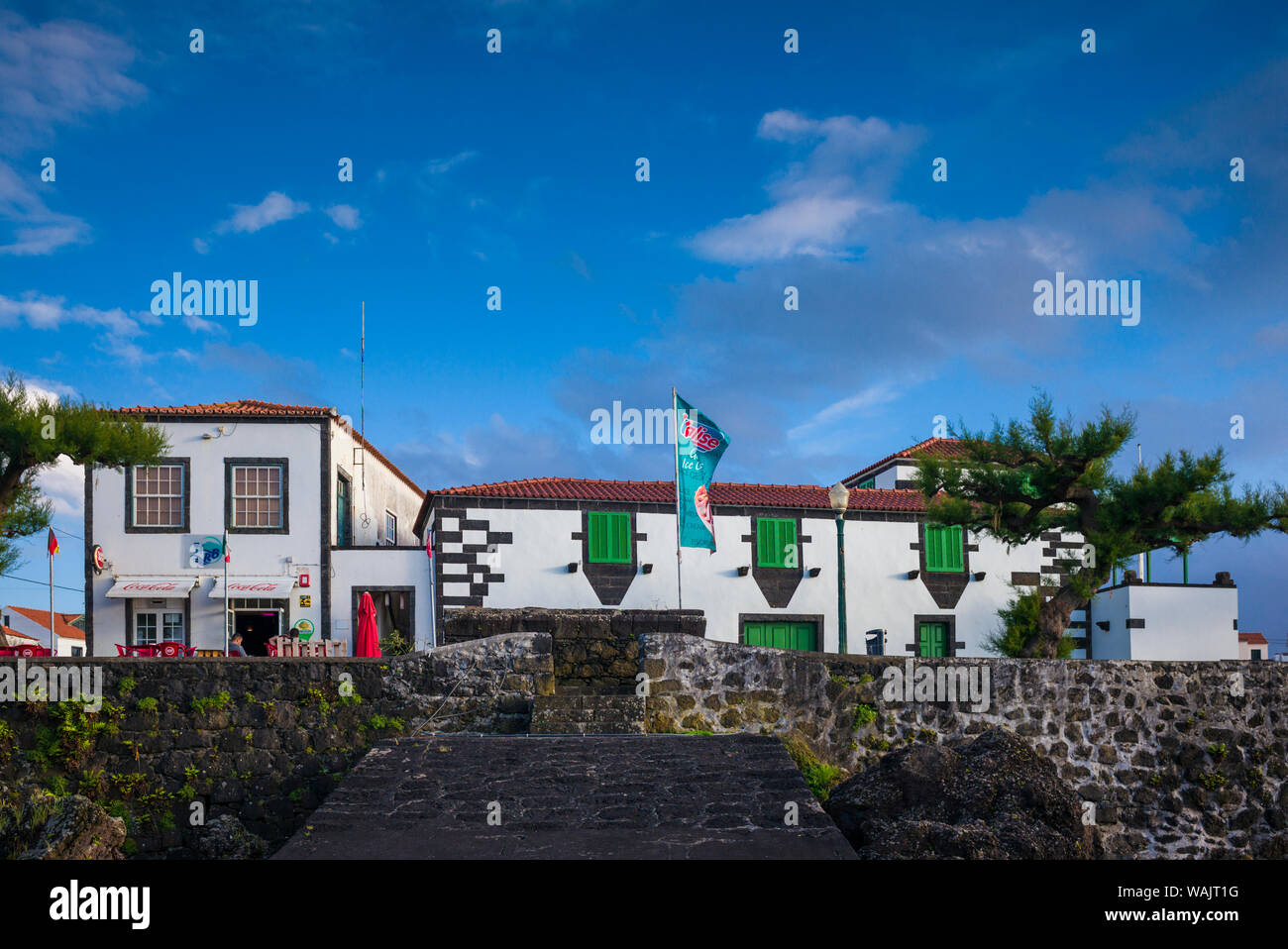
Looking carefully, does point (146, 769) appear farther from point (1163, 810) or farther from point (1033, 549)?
point (1033, 549)

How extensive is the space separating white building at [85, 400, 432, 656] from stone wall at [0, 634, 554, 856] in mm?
13087

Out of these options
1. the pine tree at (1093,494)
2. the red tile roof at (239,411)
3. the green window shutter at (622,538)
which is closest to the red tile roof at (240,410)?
the red tile roof at (239,411)

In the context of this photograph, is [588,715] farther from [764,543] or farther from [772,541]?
[772,541]

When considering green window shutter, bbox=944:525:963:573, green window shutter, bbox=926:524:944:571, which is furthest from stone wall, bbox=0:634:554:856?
green window shutter, bbox=944:525:963:573

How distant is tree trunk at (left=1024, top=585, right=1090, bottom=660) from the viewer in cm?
1592

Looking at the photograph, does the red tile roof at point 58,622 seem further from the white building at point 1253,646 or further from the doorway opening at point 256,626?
the white building at point 1253,646

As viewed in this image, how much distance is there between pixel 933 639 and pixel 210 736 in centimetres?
1827

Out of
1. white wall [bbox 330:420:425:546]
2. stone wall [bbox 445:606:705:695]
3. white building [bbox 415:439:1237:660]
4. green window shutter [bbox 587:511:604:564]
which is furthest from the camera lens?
white wall [bbox 330:420:425:546]

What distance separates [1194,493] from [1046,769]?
1032 cm

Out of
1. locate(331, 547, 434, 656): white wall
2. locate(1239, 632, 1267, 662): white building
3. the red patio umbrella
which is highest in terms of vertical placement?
locate(331, 547, 434, 656): white wall

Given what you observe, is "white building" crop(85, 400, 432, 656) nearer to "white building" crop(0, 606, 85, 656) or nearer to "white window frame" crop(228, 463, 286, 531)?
"white window frame" crop(228, 463, 286, 531)
